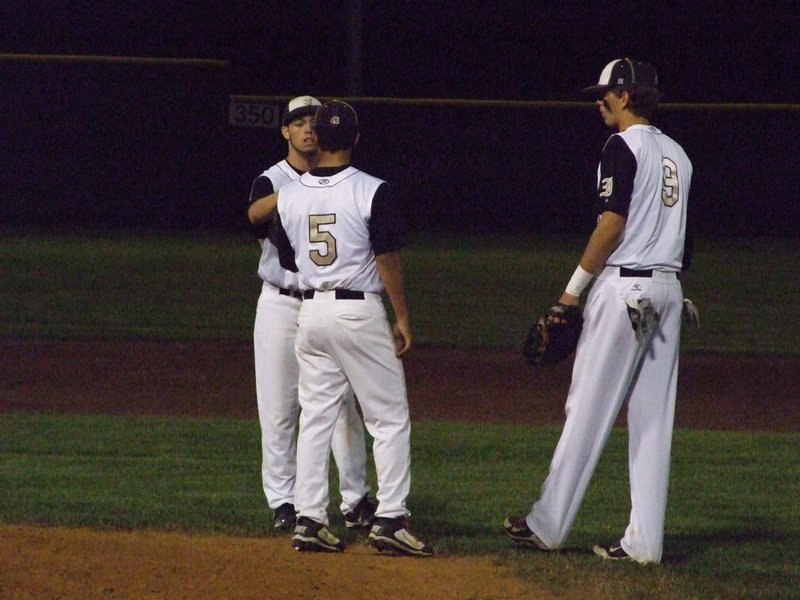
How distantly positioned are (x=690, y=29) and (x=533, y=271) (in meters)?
16.9

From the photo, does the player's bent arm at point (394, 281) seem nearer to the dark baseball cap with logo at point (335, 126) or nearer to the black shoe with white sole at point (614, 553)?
the dark baseball cap with logo at point (335, 126)

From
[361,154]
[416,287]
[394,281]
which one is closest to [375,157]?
[361,154]

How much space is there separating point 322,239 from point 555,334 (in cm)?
86

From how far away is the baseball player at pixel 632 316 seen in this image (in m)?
4.46

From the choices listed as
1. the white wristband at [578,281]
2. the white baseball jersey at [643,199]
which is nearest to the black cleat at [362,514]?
the white wristband at [578,281]

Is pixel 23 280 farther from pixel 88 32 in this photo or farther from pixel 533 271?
pixel 88 32

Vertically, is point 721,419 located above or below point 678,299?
below

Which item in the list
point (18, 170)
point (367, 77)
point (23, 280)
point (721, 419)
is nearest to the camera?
point (721, 419)

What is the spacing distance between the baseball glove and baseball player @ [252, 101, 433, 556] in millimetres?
449

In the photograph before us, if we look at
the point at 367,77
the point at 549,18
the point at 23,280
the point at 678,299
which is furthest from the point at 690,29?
the point at 678,299

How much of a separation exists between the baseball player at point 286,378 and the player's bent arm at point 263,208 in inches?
2.0

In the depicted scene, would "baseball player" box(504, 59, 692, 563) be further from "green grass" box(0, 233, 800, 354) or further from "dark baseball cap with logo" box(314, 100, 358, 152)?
"green grass" box(0, 233, 800, 354)

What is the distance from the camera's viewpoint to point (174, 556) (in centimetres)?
445

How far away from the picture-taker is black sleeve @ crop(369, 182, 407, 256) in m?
4.46
